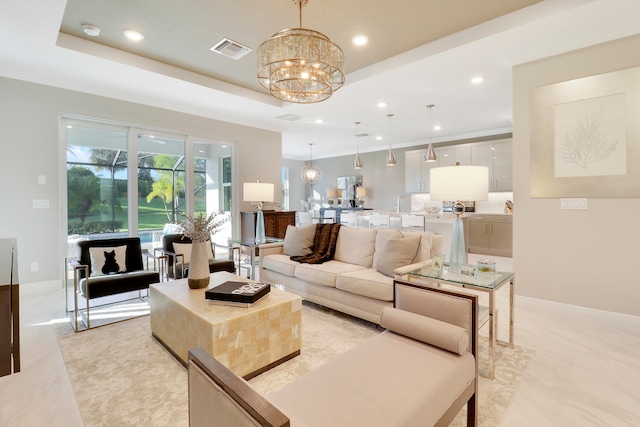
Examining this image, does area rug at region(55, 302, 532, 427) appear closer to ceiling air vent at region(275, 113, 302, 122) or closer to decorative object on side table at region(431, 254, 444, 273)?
decorative object on side table at region(431, 254, 444, 273)

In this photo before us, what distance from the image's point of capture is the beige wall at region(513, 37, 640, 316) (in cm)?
295

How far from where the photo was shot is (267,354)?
2180 mm

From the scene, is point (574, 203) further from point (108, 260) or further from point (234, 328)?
point (108, 260)

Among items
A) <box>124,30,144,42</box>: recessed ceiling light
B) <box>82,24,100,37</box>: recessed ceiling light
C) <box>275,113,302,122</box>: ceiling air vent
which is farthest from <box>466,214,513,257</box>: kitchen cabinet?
<box>82,24,100,37</box>: recessed ceiling light

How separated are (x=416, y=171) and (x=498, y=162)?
1.95 meters

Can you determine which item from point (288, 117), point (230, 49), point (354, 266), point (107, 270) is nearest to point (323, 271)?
point (354, 266)

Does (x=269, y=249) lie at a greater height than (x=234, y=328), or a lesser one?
greater

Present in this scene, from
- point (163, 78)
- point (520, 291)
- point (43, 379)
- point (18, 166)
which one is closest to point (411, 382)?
point (43, 379)

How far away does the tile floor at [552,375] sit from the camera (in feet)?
5.66

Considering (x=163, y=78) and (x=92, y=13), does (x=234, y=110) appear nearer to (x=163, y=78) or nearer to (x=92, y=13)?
(x=163, y=78)

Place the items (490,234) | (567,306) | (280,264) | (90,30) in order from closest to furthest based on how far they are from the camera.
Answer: (90,30) < (567,306) < (280,264) < (490,234)

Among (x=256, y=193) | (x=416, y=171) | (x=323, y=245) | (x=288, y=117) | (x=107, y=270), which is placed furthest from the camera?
(x=416, y=171)

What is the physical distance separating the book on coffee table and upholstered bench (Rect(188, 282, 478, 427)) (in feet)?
3.02

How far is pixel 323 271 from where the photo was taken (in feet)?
10.5
